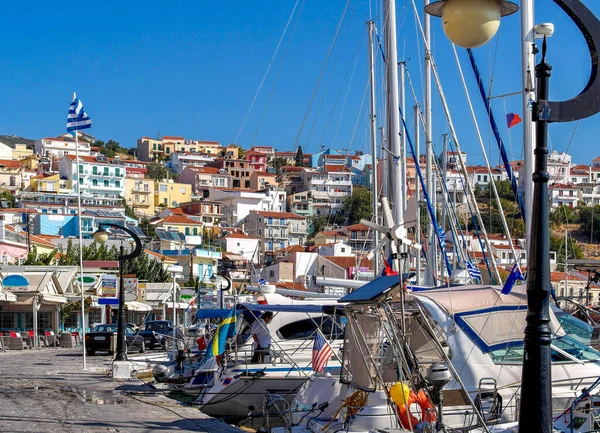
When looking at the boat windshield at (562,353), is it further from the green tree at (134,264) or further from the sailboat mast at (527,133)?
the green tree at (134,264)

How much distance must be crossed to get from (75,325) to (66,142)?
139m

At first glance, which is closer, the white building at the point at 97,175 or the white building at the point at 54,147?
the white building at the point at 97,175

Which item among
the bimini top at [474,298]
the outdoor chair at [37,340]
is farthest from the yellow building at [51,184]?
the bimini top at [474,298]

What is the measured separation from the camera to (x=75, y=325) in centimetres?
5606

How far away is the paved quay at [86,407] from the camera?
14438mm

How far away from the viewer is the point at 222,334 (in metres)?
18.8

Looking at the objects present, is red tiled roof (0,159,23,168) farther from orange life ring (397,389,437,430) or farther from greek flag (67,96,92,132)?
orange life ring (397,389,437,430)

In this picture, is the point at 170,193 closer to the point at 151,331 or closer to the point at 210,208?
the point at 210,208

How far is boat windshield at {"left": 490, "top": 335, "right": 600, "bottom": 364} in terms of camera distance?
43.9 ft

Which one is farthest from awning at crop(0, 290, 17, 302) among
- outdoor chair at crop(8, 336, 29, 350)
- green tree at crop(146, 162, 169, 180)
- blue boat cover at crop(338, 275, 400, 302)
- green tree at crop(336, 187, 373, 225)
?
green tree at crop(146, 162, 169, 180)

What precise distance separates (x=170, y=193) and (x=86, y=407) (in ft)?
492

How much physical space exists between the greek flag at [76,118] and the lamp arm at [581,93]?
2165 centimetres

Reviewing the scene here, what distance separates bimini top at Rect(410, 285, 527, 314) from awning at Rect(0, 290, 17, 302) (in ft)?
105

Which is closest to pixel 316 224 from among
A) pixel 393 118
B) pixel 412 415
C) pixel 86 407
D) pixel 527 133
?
pixel 393 118
